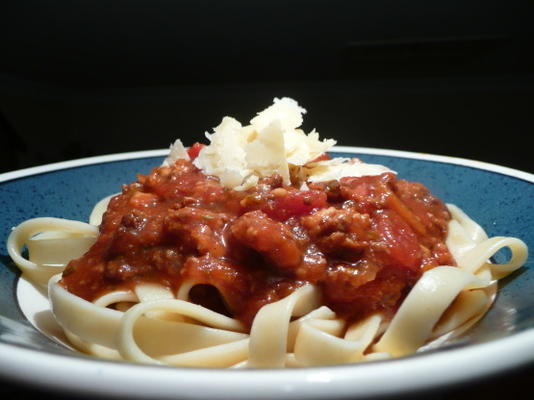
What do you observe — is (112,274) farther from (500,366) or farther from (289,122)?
(500,366)

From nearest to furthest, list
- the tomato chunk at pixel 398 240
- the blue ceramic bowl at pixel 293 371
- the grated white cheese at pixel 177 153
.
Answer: the blue ceramic bowl at pixel 293 371 < the tomato chunk at pixel 398 240 < the grated white cheese at pixel 177 153

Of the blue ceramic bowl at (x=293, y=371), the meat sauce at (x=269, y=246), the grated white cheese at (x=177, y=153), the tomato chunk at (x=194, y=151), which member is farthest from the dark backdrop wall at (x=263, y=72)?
the meat sauce at (x=269, y=246)

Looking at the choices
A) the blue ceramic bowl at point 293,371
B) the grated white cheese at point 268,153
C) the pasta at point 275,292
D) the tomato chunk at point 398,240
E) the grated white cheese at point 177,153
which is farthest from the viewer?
the grated white cheese at point 177,153

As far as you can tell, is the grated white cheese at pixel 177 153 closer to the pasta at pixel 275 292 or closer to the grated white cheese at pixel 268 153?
the grated white cheese at pixel 268 153

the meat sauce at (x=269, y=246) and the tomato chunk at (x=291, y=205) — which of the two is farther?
the tomato chunk at (x=291, y=205)

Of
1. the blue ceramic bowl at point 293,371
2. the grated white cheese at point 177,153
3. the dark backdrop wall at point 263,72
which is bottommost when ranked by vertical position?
the blue ceramic bowl at point 293,371

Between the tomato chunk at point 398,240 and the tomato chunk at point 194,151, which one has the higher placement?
the tomato chunk at point 194,151

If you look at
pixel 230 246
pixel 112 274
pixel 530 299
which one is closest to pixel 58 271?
pixel 112 274

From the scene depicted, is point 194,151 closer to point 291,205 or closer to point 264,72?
point 291,205

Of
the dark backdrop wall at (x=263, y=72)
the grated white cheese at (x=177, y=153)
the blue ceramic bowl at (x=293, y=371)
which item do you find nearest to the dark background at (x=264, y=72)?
the dark backdrop wall at (x=263, y=72)
